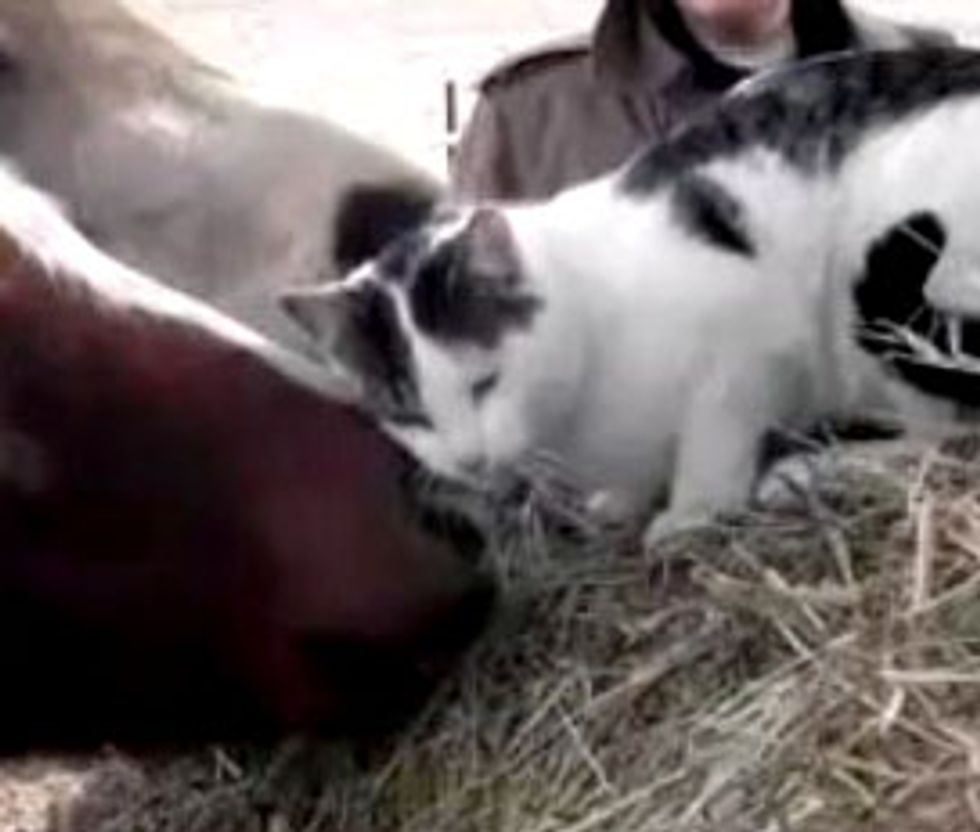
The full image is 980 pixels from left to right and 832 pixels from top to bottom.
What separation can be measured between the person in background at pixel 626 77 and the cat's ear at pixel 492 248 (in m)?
0.52

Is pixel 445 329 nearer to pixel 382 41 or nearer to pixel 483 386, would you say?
pixel 483 386

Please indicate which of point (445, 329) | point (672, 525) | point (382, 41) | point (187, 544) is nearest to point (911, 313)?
point (672, 525)

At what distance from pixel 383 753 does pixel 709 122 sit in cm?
64

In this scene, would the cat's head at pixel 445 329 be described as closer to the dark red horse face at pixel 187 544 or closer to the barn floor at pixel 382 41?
the dark red horse face at pixel 187 544

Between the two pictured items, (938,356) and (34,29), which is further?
(34,29)

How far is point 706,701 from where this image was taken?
Result: 2316 mm

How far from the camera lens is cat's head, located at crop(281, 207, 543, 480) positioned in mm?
2592

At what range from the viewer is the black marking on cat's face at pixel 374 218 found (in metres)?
2.79

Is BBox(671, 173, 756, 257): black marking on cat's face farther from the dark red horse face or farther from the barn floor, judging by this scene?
the barn floor

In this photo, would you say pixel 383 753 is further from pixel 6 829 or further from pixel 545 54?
pixel 545 54

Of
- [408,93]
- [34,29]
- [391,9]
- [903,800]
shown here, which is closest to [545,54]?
[34,29]

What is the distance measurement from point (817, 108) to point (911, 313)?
0.60 ft

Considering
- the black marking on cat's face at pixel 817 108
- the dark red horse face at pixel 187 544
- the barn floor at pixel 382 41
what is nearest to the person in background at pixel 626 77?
the black marking on cat's face at pixel 817 108

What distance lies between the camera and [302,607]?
2.20m
